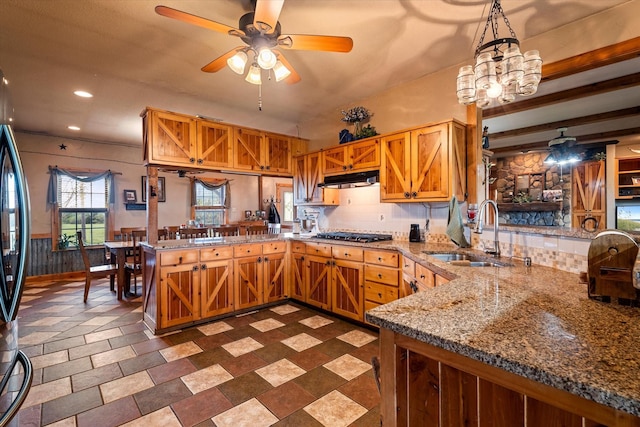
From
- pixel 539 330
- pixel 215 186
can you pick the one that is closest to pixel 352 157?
pixel 539 330

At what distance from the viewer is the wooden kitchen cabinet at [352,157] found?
3.42m

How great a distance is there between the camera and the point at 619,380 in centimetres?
62

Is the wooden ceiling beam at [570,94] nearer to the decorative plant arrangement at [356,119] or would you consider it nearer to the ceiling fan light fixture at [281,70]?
the decorative plant arrangement at [356,119]

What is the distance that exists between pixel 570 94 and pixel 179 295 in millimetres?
4664

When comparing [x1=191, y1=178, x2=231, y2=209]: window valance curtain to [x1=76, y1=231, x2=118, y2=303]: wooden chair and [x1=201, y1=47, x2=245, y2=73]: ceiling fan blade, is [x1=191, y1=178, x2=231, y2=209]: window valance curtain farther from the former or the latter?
[x1=201, y1=47, x2=245, y2=73]: ceiling fan blade

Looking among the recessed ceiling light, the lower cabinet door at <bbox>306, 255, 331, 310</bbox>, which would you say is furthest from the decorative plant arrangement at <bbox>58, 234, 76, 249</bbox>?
the lower cabinet door at <bbox>306, 255, 331, 310</bbox>

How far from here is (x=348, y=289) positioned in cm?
330

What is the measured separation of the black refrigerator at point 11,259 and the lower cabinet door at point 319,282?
2709 millimetres

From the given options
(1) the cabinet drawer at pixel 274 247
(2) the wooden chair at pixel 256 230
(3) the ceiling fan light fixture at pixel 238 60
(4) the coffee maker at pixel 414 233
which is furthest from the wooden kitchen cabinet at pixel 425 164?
(2) the wooden chair at pixel 256 230

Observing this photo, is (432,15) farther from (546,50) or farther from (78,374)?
(78,374)

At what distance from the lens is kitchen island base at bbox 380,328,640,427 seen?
0.67m

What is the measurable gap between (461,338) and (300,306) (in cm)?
326

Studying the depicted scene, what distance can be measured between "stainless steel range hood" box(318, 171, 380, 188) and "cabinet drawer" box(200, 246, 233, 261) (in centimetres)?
148

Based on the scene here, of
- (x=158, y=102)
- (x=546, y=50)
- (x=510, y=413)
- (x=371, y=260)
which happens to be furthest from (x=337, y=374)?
(x=158, y=102)
